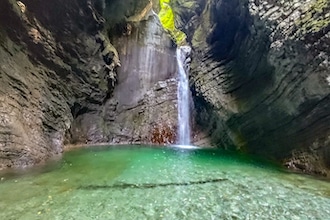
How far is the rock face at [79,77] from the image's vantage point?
10.1m

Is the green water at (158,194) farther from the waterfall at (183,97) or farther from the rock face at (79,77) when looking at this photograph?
the waterfall at (183,97)

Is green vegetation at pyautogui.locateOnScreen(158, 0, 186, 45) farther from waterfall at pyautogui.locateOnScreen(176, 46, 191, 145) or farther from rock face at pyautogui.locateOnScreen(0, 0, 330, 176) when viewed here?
waterfall at pyautogui.locateOnScreen(176, 46, 191, 145)

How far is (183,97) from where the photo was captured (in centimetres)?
1970

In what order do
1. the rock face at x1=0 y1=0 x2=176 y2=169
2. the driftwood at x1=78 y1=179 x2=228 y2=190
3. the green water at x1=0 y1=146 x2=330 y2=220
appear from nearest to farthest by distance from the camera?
the green water at x1=0 y1=146 x2=330 y2=220 < the driftwood at x1=78 y1=179 x2=228 y2=190 < the rock face at x1=0 y1=0 x2=176 y2=169

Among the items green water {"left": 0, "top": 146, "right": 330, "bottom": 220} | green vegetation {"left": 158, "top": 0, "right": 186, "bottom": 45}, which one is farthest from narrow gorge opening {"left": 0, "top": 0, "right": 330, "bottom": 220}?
green vegetation {"left": 158, "top": 0, "right": 186, "bottom": 45}

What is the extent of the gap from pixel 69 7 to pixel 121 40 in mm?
6215

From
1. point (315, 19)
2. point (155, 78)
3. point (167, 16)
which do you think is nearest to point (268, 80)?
point (315, 19)

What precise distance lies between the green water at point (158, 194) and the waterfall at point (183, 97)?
31.7 feet

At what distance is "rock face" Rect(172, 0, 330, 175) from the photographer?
9.44m

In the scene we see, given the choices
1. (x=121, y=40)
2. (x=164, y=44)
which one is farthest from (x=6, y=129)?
(x=164, y=44)

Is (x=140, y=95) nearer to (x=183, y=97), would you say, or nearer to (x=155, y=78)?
(x=155, y=78)

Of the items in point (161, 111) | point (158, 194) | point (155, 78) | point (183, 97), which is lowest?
point (158, 194)

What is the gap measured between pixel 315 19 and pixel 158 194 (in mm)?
8094

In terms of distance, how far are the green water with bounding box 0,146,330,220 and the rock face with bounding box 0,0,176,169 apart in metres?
2.53
